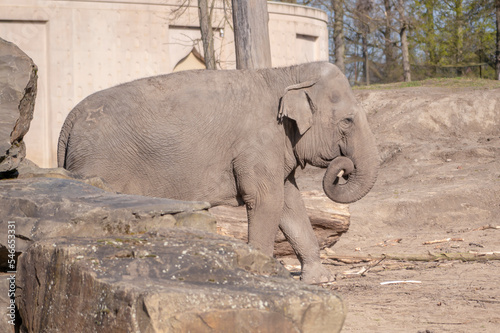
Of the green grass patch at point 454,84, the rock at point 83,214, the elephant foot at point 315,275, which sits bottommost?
the elephant foot at point 315,275

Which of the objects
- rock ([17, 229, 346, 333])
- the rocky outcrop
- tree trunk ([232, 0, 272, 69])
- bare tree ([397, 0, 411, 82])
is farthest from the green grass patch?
rock ([17, 229, 346, 333])

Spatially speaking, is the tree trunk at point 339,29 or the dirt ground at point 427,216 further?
the tree trunk at point 339,29

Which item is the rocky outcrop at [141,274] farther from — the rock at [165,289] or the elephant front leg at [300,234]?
the elephant front leg at [300,234]

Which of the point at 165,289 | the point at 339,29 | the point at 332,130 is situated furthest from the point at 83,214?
the point at 339,29

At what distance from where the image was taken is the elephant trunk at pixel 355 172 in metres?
7.28

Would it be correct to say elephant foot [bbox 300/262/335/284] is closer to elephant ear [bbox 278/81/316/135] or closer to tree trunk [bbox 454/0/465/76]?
elephant ear [bbox 278/81/316/135]

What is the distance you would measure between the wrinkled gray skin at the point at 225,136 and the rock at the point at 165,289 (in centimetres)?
250

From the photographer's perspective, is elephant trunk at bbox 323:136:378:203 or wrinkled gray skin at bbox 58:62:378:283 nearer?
wrinkled gray skin at bbox 58:62:378:283

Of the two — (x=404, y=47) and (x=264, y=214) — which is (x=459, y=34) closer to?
(x=404, y=47)

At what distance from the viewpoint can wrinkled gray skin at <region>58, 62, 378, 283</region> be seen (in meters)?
6.97

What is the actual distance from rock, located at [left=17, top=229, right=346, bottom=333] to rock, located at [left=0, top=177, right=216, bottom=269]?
231 millimetres

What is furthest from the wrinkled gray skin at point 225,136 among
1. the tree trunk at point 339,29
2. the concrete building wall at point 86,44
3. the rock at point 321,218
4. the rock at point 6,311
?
the tree trunk at point 339,29

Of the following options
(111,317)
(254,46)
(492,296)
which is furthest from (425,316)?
(254,46)

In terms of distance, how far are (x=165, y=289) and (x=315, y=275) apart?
4.19 m
